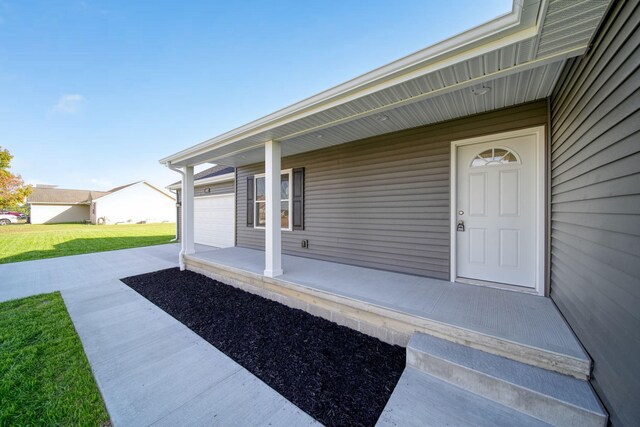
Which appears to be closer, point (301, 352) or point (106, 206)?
point (301, 352)

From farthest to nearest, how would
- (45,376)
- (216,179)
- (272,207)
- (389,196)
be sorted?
1. (216,179)
2. (389,196)
3. (272,207)
4. (45,376)

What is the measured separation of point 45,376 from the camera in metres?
2.07

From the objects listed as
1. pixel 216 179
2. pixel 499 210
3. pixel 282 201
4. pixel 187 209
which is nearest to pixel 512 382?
pixel 499 210

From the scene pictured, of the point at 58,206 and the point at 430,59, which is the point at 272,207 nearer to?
the point at 430,59

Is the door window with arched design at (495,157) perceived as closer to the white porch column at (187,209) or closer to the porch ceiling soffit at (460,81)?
the porch ceiling soffit at (460,81)

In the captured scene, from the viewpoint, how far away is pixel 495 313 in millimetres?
2311

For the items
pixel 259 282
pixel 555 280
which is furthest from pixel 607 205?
pixel 259 282

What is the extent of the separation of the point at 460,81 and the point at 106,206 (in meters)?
28.9

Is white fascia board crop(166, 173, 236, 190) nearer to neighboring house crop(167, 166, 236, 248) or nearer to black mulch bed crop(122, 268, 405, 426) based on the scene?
neighboring house crop(167, 166, 236, 248)

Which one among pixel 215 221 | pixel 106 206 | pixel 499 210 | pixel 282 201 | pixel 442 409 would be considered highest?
pixel 106 206

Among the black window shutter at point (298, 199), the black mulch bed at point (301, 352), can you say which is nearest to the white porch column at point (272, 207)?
the black mulch bed at point (301, 352)

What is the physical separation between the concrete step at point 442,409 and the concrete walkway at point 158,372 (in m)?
0.60

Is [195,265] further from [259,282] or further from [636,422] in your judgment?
[636,422]

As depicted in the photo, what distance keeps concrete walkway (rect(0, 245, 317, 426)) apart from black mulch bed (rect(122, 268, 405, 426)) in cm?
13
